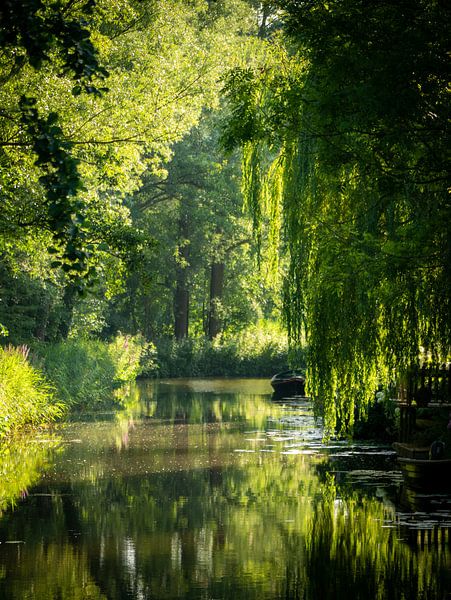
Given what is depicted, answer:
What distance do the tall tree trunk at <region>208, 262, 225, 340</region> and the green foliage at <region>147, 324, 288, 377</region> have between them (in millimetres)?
5908

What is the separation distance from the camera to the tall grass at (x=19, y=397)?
72.4 ft

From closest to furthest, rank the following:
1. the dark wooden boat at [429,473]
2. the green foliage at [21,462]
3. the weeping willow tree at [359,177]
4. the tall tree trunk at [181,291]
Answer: the weeping willow tree at [359,177], the dark wooden boat at [429,473], the green foliage at [21,462], the tall tree trunk at [181,291]

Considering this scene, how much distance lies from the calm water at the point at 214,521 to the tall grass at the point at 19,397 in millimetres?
867

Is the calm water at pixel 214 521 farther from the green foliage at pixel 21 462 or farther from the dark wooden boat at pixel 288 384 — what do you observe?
the dark wooden boat at pixel 288 384

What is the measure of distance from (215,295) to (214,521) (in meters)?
45.7

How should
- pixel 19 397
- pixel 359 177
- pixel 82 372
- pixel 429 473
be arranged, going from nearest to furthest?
pixel 359 177 < pixel 429 473 < pixel 19 397 < pixel 82 372

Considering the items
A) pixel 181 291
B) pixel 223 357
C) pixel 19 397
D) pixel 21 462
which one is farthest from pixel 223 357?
pixel 21 462

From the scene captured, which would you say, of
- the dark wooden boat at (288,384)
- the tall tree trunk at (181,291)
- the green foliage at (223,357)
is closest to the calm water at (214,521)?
the dark wooden boat at (288,384)

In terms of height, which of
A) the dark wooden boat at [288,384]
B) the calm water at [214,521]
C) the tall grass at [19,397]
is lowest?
the calm water at [214,521]

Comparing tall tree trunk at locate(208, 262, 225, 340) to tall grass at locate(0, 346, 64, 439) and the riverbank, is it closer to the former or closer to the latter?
the riverbank

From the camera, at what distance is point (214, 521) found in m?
12.5

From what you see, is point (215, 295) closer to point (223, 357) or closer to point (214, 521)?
point (223, 357)

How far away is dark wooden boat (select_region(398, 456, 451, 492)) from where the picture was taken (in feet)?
44.9

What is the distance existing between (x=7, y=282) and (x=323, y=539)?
21.2 m
